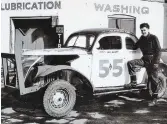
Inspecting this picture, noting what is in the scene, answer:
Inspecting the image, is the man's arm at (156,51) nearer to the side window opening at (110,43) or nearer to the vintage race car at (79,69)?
the vintage race car at (79,69)

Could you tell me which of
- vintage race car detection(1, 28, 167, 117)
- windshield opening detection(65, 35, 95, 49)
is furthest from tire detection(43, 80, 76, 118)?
windshield opening detection(65, 35, 95, 49)

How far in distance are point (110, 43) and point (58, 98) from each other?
1.15 m

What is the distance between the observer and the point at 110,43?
3785mm

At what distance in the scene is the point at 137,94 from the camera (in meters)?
4.39

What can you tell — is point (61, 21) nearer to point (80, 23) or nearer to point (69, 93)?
point (80, 23)

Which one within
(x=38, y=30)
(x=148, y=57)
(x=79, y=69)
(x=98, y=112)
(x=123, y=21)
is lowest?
(x=98, y=112)

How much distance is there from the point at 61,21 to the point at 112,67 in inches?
64.6

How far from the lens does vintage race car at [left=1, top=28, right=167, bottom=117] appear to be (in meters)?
3.23

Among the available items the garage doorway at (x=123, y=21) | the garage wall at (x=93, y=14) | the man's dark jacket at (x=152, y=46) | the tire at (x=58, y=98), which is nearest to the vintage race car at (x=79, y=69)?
the tire at (x=58, y=98)

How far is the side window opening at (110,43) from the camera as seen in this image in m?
3.72

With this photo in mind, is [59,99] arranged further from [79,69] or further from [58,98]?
[79,69]

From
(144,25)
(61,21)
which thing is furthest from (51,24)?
(144,25)

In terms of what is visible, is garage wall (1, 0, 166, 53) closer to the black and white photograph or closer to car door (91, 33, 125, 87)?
the black and white photograph

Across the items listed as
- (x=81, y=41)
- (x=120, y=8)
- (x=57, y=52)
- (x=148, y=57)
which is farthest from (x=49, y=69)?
(x=120, y=8)
